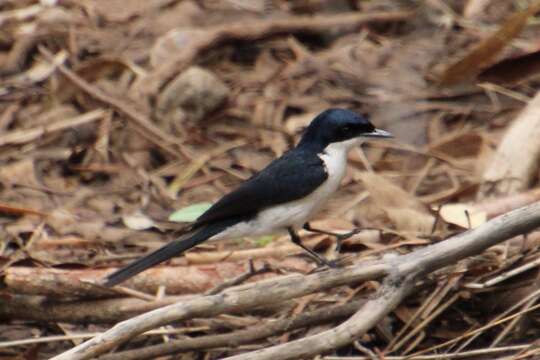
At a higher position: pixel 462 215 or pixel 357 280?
pixel 357 280

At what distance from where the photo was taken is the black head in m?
5.38

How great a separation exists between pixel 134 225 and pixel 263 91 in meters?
1.74

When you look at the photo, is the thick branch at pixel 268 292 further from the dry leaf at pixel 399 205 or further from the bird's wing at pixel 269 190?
the dry leaf at pixel 399 205

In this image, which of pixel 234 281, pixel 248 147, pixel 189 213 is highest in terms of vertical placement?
pixel 234 281

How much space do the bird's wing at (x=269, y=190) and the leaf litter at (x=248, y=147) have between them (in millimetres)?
440

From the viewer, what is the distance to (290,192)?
16.9 feet

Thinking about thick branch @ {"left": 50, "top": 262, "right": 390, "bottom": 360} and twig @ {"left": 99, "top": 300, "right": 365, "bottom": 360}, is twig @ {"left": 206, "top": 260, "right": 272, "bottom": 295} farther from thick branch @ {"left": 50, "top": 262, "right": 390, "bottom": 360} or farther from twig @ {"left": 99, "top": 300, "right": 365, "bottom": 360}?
thick branch @ {"left": 50, "top": 262, "right": 390, "bottom": 360}

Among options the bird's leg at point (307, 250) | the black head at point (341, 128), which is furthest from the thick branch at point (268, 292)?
the black head at point (341, 128)

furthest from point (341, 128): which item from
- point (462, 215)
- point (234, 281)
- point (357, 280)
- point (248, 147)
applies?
point (248, 147)

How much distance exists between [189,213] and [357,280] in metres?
1.90

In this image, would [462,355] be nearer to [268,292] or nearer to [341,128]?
[268,292]

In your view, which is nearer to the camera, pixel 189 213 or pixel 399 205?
pixel 399 205

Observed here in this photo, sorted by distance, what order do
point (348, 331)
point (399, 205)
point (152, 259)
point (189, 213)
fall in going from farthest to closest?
point (189, 213), point (399, 205), point (152, 259), point (348, 331)

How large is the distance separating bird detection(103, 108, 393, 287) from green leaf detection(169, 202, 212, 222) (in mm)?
965
